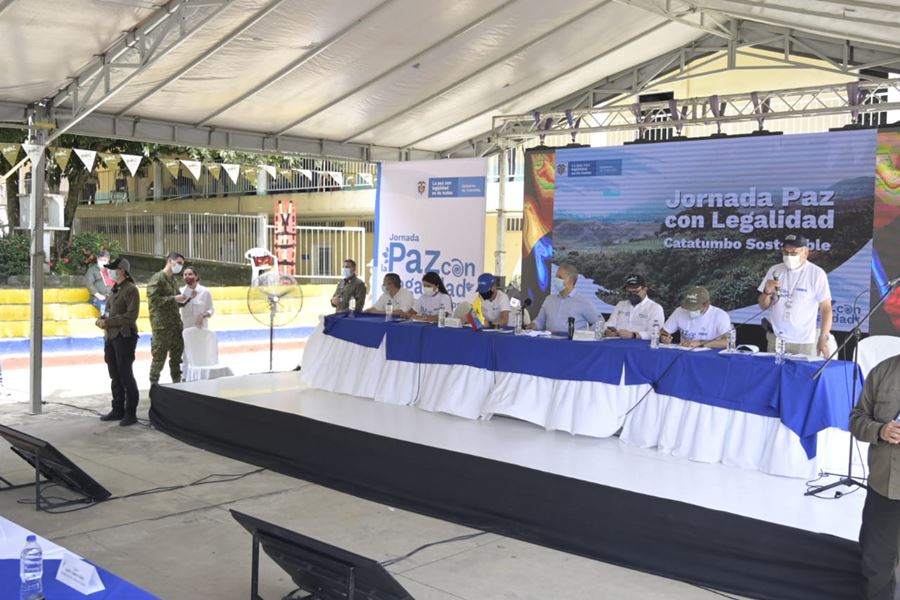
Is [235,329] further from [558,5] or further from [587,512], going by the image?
[587,512]

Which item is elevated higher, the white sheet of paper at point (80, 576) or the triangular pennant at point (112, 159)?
the triangular pennant at point (112, 159)

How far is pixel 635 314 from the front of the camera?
6711 mm

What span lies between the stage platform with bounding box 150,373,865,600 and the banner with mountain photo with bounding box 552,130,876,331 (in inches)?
184

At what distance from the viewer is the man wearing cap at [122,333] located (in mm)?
7590

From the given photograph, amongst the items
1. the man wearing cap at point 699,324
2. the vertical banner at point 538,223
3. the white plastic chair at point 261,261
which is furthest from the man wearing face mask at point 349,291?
the white plastic chair at point 261,261

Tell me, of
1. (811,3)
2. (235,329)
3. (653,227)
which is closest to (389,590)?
(811,3)

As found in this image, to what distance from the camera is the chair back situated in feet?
27.6

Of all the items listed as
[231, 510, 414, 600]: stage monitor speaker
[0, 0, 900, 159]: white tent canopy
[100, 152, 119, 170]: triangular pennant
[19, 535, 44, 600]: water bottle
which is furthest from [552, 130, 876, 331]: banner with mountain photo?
[19, 535, 44, 600]: water bottle

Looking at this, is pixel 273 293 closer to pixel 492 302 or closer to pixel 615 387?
pixel 492 302

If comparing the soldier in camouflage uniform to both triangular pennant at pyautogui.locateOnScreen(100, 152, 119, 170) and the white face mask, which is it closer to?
triangular pennant at pyautogui.locateOnScreen(100, 152, 119, 170)

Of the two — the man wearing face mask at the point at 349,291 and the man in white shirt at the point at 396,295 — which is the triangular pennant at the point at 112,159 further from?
the man in white shirt at the point at 396,295

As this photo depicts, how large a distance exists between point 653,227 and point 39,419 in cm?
724

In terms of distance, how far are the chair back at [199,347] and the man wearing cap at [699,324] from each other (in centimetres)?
456

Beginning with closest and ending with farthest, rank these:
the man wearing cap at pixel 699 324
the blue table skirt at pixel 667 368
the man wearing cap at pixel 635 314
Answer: the blue table skirt at pixel 667 368 → the man wearing cap at pixel 699 324 → the man wearing cap at pixel 635 314
